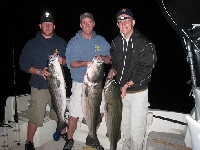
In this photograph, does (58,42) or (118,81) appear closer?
(118,81)

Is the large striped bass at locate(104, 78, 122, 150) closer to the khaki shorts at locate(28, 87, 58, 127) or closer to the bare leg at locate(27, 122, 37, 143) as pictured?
the khaki shorts at locate(28, 87, 58, 127)

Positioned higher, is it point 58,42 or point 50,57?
point 58,42

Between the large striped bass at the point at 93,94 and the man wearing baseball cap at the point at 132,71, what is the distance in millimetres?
223

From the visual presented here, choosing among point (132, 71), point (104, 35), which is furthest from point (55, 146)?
point (104, 35)

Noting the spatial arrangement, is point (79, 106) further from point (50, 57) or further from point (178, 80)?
point (178, 80)

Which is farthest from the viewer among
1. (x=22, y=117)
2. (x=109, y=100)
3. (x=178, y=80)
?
(x=178, y=80)

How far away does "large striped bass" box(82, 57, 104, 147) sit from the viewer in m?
3.65

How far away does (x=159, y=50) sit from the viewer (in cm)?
2956

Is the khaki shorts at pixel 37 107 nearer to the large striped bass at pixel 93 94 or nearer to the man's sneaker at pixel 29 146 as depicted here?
the man's sneaker at pixel 29 146

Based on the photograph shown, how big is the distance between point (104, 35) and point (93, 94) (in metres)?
32.8

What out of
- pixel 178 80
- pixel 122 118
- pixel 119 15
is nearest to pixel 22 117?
pixel 122 118

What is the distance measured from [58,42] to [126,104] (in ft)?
5.88

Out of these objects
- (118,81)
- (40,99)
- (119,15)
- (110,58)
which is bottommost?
(40,99)

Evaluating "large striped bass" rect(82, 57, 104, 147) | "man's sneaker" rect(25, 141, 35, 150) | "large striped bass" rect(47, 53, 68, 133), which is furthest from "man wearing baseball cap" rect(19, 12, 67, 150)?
"large striped bass" rect(82, 57, 104, 147)
